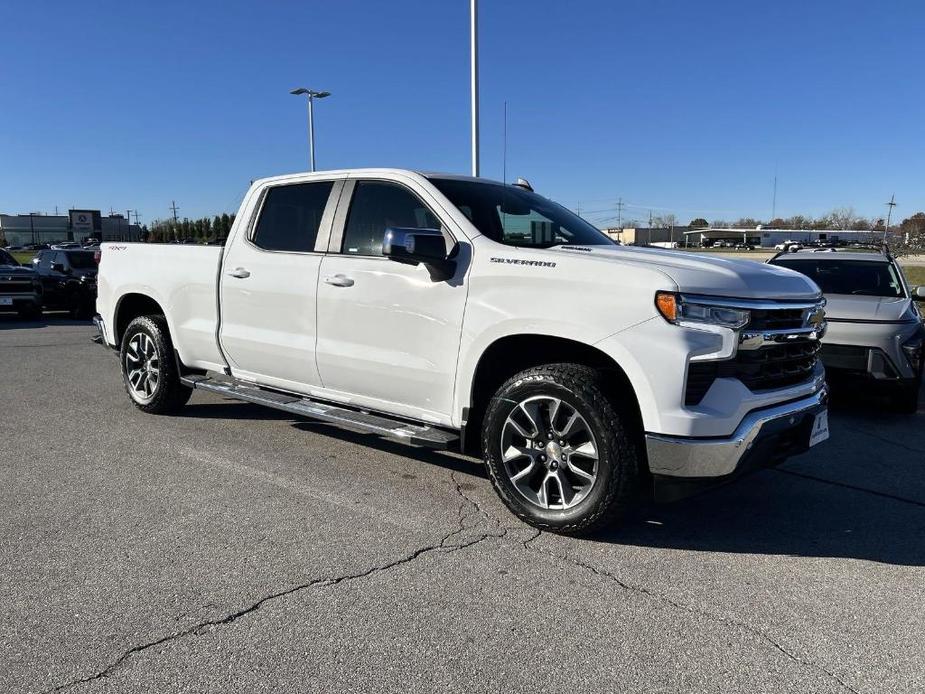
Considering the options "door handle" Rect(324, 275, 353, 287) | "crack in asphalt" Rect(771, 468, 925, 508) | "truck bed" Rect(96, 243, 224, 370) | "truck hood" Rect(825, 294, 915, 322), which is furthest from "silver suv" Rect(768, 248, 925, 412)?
"truck bed" Rect(96, 243, 224, 370)

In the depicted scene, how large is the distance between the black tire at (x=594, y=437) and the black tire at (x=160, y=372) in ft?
11.1

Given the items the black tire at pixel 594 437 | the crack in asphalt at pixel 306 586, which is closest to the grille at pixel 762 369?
the black tire at pixel 594 437

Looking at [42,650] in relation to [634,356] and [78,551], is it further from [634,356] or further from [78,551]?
[634,356]

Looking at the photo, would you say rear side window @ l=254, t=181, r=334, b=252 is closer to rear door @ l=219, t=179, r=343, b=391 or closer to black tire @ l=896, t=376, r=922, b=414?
rear door @ l=219, t=179, r=343, b=391

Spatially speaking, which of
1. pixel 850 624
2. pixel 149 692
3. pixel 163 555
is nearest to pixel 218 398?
pixel 163 555

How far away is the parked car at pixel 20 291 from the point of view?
15727 millimetres

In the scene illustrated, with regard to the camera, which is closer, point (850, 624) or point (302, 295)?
point (850, 624)

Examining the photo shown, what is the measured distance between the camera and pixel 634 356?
11.8 feet

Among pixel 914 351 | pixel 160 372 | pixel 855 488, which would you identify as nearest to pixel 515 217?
pixel 855 488

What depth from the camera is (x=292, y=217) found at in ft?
17.8

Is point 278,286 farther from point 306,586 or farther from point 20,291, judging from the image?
point 20,291

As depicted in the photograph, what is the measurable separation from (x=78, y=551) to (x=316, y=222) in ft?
8.40

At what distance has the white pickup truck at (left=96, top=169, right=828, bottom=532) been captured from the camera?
355 cm

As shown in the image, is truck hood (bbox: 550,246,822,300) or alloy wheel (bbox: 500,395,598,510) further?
alloy wheel (bbox: 500,395,598,510)
